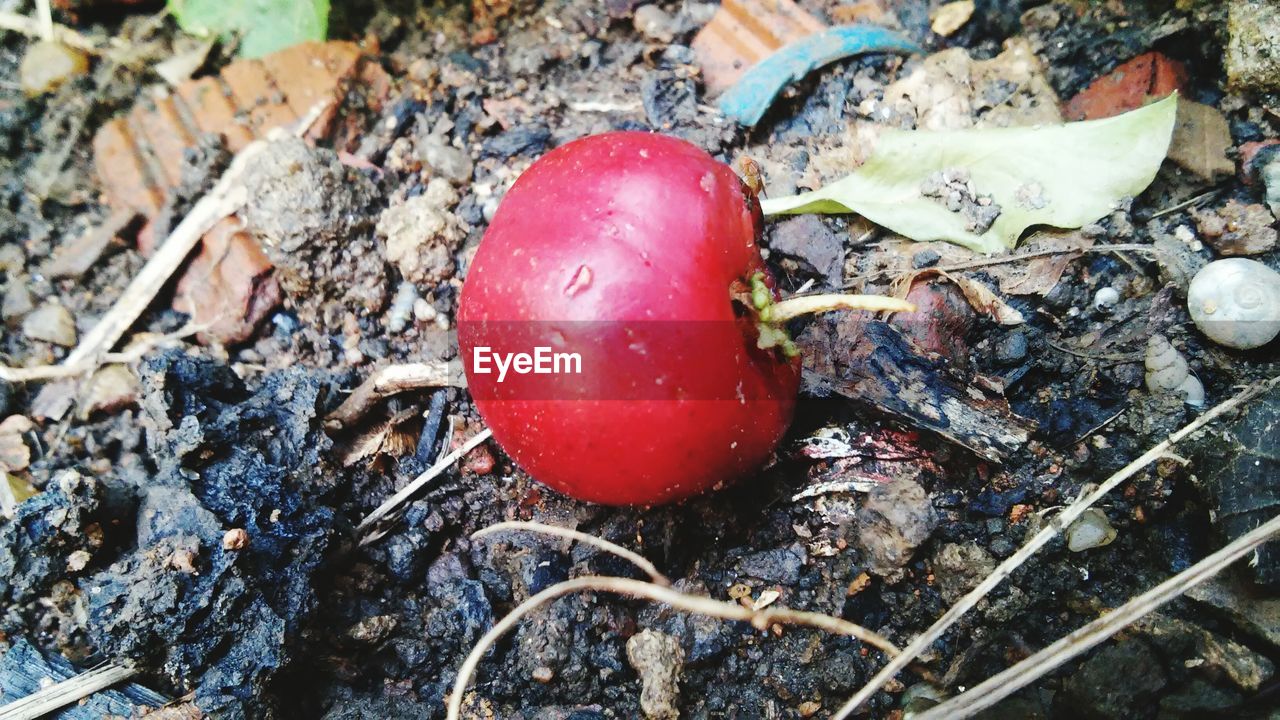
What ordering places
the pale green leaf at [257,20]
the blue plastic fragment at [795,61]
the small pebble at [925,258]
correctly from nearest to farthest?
the small pebble at [925,258]
the blue plastic fragment at [795,61]
the pale green leaf at [257,20]

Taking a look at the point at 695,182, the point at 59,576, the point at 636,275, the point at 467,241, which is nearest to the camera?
the point at 636,275

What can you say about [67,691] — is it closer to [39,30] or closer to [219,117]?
[219,117]

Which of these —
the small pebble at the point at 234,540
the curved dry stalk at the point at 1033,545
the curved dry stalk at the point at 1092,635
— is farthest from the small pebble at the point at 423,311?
the curved dry stalk at the point at 1092,635

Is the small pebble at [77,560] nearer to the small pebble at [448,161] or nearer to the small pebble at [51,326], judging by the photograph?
the small pebble at [51,326]

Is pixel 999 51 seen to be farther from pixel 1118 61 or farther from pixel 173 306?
pixel 173 306

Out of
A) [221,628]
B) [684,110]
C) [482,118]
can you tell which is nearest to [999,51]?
[684,110]

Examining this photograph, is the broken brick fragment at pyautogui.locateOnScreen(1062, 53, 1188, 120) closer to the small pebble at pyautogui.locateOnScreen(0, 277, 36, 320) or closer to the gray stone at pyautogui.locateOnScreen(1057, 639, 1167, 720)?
the gray stone at pyautogui.locateOnScreen(1057, 639, 1167, 720)
